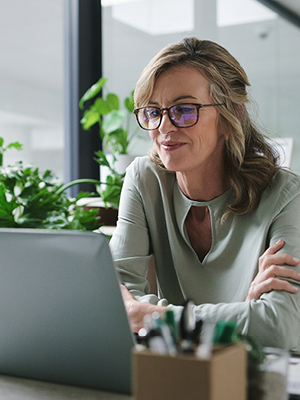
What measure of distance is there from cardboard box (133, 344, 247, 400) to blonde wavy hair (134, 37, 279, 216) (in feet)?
2.81

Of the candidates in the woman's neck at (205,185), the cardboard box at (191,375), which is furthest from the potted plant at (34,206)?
the cardboard box at (191,375)

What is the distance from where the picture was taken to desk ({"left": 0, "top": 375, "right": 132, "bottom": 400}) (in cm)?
63

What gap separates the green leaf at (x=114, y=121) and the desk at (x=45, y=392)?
195 centimetres

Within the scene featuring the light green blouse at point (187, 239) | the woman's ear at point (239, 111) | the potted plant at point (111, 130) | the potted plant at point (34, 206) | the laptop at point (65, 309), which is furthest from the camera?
the potted plant at point (111, 130)

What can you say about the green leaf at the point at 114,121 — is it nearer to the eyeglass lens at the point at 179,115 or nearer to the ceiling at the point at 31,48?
the ceiling at the point at 31,48

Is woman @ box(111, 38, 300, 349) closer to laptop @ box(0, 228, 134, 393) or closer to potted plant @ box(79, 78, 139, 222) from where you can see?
laptop @ box(0, 228, 134, 393)

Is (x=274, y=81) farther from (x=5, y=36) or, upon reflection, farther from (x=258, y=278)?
(x=258, y=278)

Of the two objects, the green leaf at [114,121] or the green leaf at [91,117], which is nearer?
the green leaf at [114,121]

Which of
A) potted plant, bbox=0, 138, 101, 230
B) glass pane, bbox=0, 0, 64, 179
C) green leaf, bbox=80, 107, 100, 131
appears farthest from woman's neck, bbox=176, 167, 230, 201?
glass pane, bbox=0, 0, 64, 179

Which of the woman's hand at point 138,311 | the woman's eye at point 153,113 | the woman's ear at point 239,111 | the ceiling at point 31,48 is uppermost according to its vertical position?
the ceiling at point 31,48

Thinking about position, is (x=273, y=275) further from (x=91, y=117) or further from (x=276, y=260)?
(x=91, y=117)

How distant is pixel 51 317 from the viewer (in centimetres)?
64

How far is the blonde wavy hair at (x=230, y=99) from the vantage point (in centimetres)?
133

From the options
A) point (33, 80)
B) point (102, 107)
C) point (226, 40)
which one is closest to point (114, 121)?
point (102, 107)
